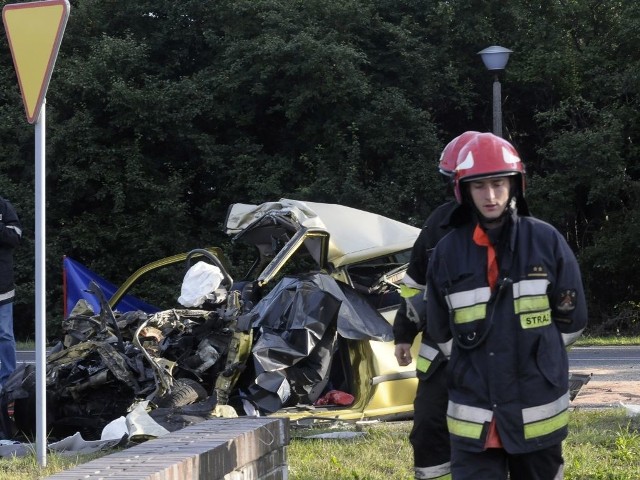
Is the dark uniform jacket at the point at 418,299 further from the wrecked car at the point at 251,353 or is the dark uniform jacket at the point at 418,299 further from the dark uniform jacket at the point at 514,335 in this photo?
the wrecked car at the point at 251,353

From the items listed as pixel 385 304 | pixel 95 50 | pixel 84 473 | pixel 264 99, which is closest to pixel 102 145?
pixel 95 50

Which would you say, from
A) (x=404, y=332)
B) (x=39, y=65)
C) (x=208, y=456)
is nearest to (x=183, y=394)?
(x=39, y=65)

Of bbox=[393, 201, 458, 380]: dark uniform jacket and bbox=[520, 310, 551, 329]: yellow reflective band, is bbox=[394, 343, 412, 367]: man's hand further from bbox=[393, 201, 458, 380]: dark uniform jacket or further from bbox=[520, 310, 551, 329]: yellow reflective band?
bbox=[520, 310, 551, 329]: yellow reflective band

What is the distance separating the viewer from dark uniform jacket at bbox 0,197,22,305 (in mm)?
7975

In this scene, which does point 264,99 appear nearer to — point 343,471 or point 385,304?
point 385,304

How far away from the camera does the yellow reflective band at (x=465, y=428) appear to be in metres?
3.50

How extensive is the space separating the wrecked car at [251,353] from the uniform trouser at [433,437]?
249cm

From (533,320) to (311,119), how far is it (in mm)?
Answer: 18089

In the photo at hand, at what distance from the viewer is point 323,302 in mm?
7305

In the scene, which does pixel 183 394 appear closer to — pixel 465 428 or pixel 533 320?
pixel 465 428

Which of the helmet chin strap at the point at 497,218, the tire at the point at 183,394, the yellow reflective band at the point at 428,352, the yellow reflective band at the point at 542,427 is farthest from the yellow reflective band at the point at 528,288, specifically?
the tire at the point at 183,394

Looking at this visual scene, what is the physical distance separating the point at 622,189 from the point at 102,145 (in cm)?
1053

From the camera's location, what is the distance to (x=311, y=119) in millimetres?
21344

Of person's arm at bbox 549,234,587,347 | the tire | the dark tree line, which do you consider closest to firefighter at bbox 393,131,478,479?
person's arm at bbox 549,234,587,347
